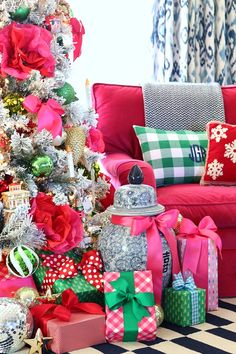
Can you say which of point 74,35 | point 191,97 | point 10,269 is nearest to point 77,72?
point 191,97

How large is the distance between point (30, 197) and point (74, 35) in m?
0.75

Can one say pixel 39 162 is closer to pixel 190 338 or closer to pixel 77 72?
pixel 190 338

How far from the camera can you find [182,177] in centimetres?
294

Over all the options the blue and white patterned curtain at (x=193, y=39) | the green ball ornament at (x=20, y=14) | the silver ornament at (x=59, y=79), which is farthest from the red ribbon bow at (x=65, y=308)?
the blue and white patterned curtain at (x=193, y=39)

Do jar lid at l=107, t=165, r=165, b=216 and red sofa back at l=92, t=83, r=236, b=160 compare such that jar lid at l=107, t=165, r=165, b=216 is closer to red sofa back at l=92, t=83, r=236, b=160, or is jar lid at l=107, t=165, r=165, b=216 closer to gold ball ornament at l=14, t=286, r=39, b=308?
gold ball ornament at l=14, t=286, r=39, b=308

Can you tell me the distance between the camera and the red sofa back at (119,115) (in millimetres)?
3100

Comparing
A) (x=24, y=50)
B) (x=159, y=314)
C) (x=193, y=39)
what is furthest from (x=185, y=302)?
(x=193, y=39)

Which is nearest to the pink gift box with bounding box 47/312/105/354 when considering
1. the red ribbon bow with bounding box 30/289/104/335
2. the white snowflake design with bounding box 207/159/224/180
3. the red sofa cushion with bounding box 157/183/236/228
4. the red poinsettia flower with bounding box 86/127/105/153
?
the red ribbon bow with bounding box 30/289/104/335

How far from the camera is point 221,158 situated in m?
2.85

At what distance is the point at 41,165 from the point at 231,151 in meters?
1.02

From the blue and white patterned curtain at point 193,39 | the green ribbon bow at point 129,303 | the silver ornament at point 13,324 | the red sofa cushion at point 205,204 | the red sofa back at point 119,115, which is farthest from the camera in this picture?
the blue and white patterned curtain at point 193,39

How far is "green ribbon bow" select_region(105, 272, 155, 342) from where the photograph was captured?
2102 millimetres

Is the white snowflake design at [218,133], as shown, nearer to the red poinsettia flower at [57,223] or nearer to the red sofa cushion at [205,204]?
the red sofa cushion at [205,204]

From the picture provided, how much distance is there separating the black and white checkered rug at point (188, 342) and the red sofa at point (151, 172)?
319mm
